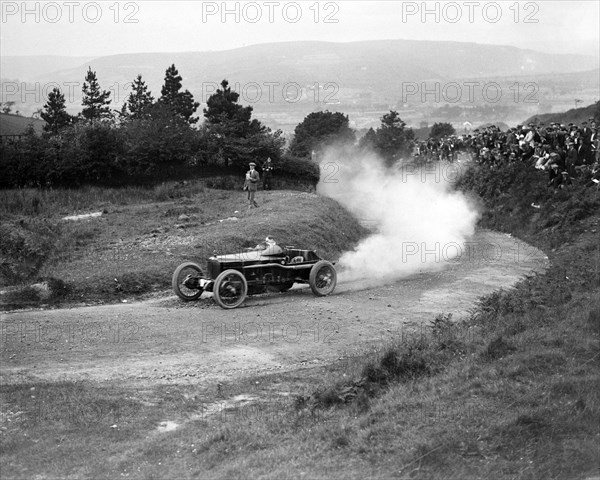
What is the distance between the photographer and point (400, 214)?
117ft

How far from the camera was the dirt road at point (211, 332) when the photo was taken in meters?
14.3

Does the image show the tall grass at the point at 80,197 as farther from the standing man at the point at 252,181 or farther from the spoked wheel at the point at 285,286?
the spoked wheel at the point at 285,286

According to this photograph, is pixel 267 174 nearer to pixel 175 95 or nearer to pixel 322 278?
pixel 322 278

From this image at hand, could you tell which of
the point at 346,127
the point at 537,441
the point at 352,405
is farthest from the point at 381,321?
the point at 346,127

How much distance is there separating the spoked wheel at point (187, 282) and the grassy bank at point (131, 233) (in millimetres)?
1434

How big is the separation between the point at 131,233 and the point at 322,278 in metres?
8.58

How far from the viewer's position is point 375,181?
5272 centimetres

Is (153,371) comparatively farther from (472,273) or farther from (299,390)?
(472,273)

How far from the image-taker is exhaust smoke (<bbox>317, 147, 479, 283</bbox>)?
24.0 metres

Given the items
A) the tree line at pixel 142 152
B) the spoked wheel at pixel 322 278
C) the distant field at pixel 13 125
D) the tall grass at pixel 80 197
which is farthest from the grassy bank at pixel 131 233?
the distant field at pixel 13 125

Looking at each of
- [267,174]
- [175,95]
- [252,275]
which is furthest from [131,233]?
[175,95]

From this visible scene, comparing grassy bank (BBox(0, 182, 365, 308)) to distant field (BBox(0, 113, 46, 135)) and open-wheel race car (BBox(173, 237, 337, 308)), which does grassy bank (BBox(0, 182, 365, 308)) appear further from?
distant field (BBox(0, 113, 46, 135))

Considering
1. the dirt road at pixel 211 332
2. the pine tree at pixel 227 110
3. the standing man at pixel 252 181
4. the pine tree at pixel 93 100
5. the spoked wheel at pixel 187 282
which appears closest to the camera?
the dirt road at pixel 211 332

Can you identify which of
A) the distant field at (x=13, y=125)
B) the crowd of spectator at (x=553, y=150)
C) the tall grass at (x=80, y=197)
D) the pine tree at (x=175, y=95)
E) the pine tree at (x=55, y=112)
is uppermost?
the pine tree at (x=175, y=95)
